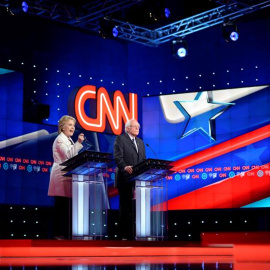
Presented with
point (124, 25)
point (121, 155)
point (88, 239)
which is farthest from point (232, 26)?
point (88, 239)

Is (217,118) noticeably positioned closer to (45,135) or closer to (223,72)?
(223,72)

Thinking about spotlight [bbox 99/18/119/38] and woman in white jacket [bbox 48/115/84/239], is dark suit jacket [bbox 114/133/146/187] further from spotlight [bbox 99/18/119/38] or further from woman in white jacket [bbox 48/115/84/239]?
spotlight [bbox 99/18/119/38]

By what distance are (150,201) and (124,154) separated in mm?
620

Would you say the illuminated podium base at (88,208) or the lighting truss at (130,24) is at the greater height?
the lighting truss at (130,24)

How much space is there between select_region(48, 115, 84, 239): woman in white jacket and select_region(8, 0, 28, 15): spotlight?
3761 millimetres

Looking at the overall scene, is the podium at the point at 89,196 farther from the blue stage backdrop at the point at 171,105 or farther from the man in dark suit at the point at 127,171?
the blue stage backdrop at the point at 171,105

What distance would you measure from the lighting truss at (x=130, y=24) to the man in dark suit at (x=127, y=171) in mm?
4319

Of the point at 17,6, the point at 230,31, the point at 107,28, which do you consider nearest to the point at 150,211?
the point at 17,6

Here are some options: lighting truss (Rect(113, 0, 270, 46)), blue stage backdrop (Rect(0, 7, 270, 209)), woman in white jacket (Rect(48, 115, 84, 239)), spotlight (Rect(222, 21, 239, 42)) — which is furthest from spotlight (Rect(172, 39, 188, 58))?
woman in white jacket (Rect(48, 115, 84, 239))

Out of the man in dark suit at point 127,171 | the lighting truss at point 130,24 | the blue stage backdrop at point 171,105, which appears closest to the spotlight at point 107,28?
the lighting truss at point 130,24

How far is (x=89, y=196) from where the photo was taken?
6.38 meters

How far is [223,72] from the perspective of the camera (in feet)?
38.5

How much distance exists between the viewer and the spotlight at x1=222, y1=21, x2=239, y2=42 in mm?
10953

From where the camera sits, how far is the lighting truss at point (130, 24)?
10.9m
